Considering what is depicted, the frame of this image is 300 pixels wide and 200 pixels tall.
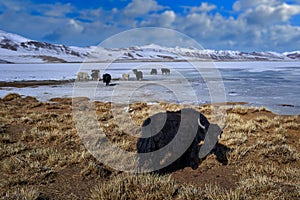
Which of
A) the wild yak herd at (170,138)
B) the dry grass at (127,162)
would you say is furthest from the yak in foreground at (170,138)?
the dry grass at (127,162)

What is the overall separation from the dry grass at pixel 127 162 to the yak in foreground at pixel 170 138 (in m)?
0.29

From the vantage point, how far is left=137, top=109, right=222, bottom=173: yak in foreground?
180 inches

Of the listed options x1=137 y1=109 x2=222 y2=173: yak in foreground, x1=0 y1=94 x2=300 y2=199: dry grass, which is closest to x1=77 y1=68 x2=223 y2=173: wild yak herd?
x1=137 y1=109 x2=222 y2=173: yak in foreground

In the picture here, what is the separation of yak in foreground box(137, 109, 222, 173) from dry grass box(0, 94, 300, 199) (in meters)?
0.29

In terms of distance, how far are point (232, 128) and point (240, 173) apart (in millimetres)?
3301

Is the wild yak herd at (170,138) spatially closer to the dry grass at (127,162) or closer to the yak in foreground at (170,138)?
the yak in foreground at (170,138)

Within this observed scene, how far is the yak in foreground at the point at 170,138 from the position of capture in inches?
180

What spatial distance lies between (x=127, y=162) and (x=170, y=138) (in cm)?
126

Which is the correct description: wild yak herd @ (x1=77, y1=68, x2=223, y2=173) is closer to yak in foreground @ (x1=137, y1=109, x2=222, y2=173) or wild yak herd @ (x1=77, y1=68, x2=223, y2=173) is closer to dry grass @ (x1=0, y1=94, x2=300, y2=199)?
yak in foreground @ (x1=137, y1=109, x2=222, y2=173)

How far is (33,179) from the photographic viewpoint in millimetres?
4430

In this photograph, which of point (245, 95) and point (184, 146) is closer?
point (184, 146)

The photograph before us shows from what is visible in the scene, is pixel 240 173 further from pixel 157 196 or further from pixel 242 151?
pixel 157 196

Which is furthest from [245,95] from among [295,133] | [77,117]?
[77,117]

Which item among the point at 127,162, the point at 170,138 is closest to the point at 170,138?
the point at 170,138
